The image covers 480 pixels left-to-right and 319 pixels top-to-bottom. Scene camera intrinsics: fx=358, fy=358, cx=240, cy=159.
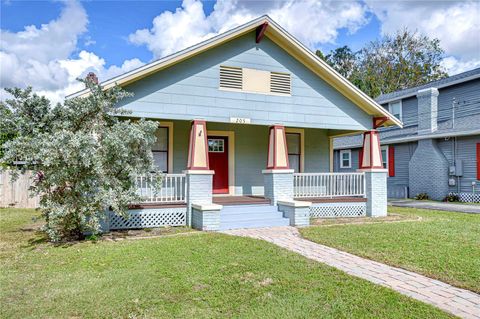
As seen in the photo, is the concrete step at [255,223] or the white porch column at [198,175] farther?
the white porch column at [198,175]

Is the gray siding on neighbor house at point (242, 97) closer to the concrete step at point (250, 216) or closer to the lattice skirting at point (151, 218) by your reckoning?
the lattice skirting at point (151, 218)

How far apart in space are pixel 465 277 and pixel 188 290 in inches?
159

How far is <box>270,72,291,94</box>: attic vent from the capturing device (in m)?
11.7

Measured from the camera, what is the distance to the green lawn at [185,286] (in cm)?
408

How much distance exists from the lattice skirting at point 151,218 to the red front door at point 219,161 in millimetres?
2542

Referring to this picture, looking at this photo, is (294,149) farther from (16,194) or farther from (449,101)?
(16,194)

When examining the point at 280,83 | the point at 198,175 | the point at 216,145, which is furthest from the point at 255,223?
the point at 280,83

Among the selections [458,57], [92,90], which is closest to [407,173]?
[92,90]

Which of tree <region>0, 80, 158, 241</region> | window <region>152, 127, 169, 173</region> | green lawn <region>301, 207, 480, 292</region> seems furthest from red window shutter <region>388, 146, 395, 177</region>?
tree <region>0, 80, 158, 241</region>

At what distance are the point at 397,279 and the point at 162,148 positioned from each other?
27.9 feet

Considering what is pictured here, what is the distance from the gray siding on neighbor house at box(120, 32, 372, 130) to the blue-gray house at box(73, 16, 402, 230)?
0.03 m

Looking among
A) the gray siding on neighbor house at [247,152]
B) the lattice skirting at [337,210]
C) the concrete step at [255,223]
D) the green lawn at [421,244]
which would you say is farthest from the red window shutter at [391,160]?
the concrete step at [255,223]

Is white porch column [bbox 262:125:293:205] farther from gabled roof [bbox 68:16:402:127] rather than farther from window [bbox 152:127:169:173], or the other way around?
window [bbox 152:127:169:173]

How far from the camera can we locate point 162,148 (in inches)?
468
